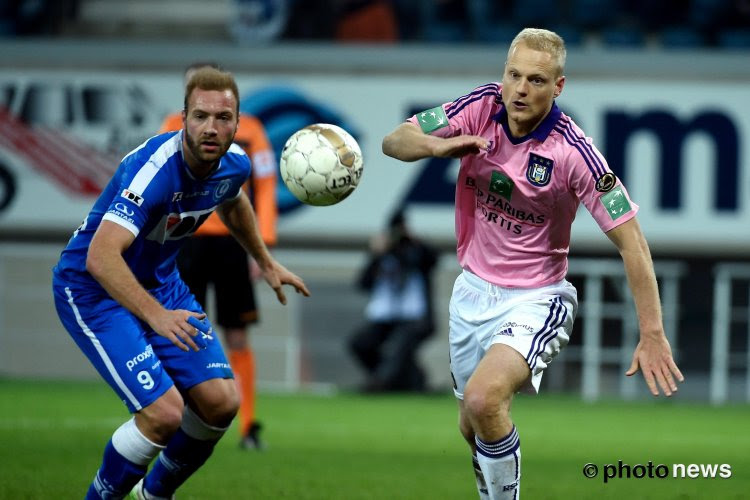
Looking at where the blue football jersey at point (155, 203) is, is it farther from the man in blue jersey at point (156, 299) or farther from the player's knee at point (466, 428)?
the player's knee at point (466, 428)

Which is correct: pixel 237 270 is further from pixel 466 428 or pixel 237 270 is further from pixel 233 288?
pixel 466 428

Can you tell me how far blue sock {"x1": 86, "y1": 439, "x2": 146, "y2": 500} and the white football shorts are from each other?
151cm

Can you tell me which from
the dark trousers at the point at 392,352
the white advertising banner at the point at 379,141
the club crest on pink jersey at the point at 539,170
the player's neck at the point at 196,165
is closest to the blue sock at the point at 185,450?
the player's neck at the point at 196,165

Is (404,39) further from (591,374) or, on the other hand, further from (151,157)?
(151,157)

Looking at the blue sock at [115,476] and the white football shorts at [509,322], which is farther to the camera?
the white football shorts at [509,322]

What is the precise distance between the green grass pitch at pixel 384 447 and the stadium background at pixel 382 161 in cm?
119

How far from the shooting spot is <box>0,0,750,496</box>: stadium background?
1506 cm

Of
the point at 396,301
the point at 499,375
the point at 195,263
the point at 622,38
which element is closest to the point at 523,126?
the point at 499,375

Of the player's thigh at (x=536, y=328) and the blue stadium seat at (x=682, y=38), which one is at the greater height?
the blue stadium seat at (x=682, y=38)

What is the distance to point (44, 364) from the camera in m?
15.8

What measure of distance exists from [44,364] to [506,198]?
1109 centimetres

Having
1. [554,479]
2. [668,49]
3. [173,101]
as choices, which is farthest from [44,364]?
[554,479]

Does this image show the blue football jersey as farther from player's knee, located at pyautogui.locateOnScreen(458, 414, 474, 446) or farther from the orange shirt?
the orange shirt

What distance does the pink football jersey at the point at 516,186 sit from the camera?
5.66 metres
